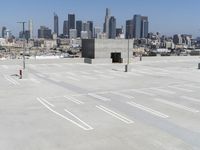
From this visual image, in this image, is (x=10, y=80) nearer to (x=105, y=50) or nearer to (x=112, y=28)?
(x=105, y=50)

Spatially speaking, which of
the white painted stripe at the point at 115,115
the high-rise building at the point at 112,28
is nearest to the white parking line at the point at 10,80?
the white painted stripe at the point at 115,115

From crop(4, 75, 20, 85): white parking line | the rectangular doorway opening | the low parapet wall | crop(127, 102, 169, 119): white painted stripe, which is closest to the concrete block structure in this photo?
the rectangular doorway opening

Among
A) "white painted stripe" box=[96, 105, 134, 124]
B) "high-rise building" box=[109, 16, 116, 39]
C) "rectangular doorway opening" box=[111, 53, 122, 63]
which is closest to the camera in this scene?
"white painted stripe" box=[96, 105, 134, 124]

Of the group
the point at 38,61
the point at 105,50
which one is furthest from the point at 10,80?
the point at 105,50

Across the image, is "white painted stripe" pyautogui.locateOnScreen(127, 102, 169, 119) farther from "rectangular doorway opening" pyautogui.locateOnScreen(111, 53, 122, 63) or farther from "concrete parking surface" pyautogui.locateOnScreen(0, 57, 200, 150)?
"rectangular doorway opening" pyautogui.locateOnScreen(111, 53, 122, 63)

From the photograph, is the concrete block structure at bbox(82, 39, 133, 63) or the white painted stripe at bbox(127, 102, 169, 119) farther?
the concrete block structure at bbox(82, 39, 133, 63)

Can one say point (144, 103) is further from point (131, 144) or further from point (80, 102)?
point (131, 144)
